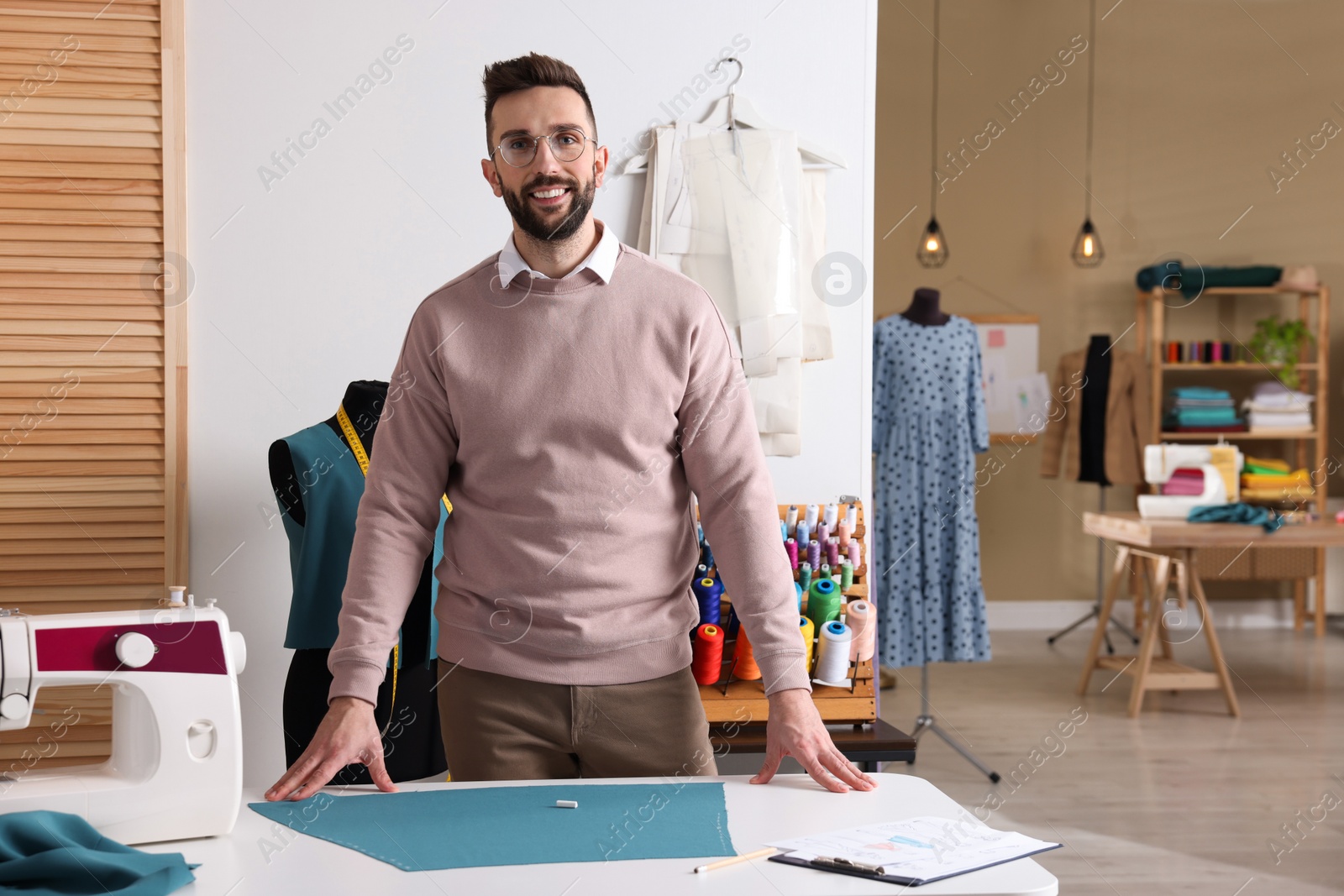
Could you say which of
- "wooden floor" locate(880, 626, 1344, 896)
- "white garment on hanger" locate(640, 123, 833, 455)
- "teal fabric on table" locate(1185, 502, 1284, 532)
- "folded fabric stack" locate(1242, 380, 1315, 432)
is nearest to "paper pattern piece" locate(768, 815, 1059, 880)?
"white garment on hanger" locate(640, 123, 833, 455)

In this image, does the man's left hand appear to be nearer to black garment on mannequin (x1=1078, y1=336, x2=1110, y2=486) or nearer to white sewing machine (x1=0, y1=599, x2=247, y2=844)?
white sewing machine (x1=0, y1=599, x2=247, y2=844)

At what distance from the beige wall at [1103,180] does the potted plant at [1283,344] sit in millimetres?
215

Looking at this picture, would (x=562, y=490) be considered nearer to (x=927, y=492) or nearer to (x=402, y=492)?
(x=402, y=492)

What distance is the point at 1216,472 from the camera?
15.8 ft

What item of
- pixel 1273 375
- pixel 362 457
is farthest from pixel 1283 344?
pixel 362 457

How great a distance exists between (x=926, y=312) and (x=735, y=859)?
3242mm

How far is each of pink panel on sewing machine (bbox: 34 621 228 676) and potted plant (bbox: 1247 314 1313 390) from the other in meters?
6.31

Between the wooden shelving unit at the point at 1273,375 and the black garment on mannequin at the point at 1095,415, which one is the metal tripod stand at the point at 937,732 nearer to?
the black garment on mannequin at the point at 1095,415

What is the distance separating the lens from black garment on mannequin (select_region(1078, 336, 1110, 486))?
6.01 metres

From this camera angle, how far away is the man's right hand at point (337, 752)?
1.40 meters

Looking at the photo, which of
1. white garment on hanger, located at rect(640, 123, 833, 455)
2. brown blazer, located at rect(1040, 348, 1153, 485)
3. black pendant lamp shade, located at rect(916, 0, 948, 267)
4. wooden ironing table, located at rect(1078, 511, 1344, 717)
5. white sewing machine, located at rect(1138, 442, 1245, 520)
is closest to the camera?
white garment on hanger, located at rect(640, 123, 833, 455)

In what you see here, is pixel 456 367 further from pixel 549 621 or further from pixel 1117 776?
pixel 1117 776

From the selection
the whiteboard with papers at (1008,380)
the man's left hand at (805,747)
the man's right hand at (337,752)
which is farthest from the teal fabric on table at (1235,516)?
the man's right hand at (337,752)

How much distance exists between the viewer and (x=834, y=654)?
240 centimetres
